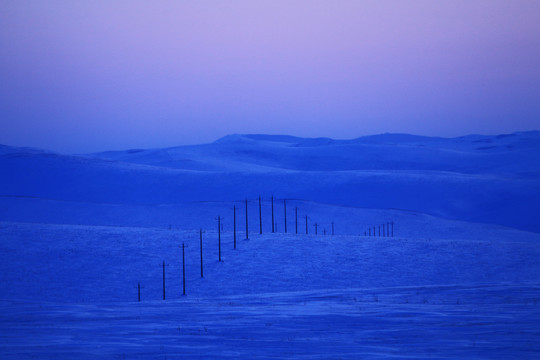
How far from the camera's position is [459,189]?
105438 millimetres

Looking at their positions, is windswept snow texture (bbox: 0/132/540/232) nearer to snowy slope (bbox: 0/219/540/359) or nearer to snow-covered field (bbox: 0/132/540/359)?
snow-covered field (bbox: 0/132/540/359)

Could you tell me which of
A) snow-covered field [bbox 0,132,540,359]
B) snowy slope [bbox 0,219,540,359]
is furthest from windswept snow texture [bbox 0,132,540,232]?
snowy slope [bbox 0,219,540,359]

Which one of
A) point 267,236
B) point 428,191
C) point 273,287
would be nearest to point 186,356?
point 273,287

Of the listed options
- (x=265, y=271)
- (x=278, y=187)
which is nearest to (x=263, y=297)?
(x=265, y=271)

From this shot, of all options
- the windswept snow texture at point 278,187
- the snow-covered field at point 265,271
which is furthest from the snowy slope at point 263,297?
the windswept snow texture at point 278,187

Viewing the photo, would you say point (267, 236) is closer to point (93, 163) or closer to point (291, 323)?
point (291, 323)

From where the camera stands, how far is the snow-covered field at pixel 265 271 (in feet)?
61.5

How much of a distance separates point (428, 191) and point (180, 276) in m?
67.1

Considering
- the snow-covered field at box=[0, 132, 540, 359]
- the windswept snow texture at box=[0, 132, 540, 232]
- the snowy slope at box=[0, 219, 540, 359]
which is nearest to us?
the snowy slope at box=[0, 219, 540, 359]

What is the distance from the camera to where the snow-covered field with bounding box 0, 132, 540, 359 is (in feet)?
61.5

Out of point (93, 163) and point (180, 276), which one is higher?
point (93, 163)

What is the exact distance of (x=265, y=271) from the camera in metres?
44.2

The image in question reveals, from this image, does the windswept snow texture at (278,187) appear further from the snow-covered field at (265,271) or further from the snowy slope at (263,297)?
the snowy slope at (263,297)

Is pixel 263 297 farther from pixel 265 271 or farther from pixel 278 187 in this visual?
pixel 278 187
